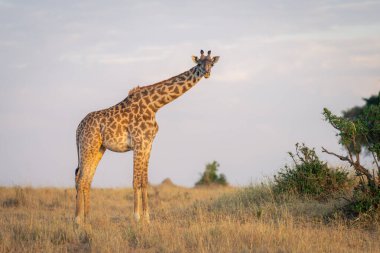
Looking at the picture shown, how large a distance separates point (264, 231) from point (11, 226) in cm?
524

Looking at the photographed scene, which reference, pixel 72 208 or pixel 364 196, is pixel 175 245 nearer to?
pixel 364 196

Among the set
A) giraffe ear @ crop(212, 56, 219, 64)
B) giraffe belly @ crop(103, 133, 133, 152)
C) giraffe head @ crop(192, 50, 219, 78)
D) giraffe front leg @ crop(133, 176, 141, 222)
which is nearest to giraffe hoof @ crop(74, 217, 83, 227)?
giraffe front leg @ crop(133, 176, 141, 222)

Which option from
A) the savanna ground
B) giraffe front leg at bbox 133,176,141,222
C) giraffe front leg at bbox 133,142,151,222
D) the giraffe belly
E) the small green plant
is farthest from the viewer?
the small green plant

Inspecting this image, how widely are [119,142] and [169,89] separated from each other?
1761 mm

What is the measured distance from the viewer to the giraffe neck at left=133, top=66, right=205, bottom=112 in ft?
45.5

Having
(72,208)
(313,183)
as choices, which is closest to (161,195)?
(72,208)

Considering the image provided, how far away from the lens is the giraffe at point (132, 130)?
13.4 m

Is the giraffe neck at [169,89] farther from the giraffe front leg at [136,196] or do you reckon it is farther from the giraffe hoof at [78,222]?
the giraffe hoof at [78,222]

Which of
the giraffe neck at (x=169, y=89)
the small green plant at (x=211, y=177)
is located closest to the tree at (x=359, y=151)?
the giraffe neck at (x=169, y=89)

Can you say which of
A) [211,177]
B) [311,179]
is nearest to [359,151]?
[311,179]

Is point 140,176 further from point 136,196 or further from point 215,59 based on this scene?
point 215,59

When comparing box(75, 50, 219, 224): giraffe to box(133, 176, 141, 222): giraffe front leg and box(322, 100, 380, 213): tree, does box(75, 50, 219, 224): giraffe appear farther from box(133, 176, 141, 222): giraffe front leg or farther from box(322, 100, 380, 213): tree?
box(322, 100, 380, 213): tree

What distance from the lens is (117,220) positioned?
14391mm

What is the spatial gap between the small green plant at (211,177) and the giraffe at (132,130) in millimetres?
19386
